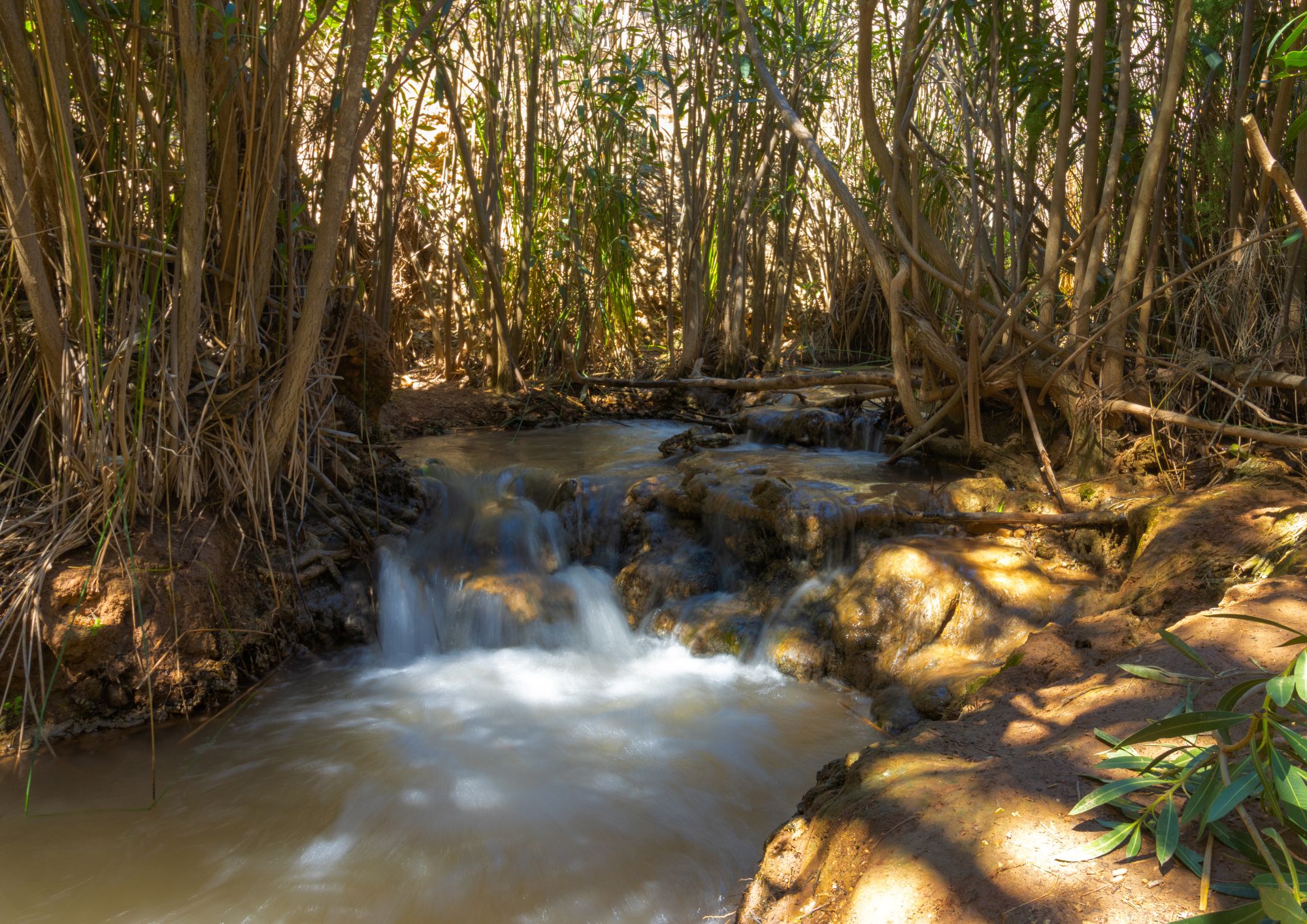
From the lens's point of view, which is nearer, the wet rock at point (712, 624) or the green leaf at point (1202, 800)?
the green leaf at point (1202, 800)

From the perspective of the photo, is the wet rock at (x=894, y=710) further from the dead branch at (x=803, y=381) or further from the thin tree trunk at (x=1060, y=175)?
the dead branch at (x=803, y=381)

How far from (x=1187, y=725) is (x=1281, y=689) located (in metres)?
0.20

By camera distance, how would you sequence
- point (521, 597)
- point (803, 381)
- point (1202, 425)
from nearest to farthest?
1. point (1202, 425)
2. point (521, 597)
3. point (803, 381)

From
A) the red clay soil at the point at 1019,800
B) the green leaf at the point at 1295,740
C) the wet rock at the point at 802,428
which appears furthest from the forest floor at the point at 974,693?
the wet rock at the point at 802,428

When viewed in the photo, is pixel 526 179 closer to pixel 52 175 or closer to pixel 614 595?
pixel 614 595

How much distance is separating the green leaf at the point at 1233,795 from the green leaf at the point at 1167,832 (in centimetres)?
6

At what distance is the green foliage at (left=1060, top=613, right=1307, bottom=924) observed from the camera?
138cm

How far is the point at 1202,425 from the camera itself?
4.07m

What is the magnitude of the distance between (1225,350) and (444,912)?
437cm

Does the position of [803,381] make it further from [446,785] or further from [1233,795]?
[1233,795]

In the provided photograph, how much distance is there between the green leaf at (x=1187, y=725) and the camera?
5.24 feet

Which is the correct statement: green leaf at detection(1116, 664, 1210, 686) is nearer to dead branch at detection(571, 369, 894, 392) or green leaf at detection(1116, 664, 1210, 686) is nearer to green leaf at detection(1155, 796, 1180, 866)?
green leaf at detection(1155, 796, 1180, 866)

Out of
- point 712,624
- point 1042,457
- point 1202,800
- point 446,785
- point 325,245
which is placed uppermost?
point 325,245

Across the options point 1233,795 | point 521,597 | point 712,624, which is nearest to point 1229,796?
point 1233,795
